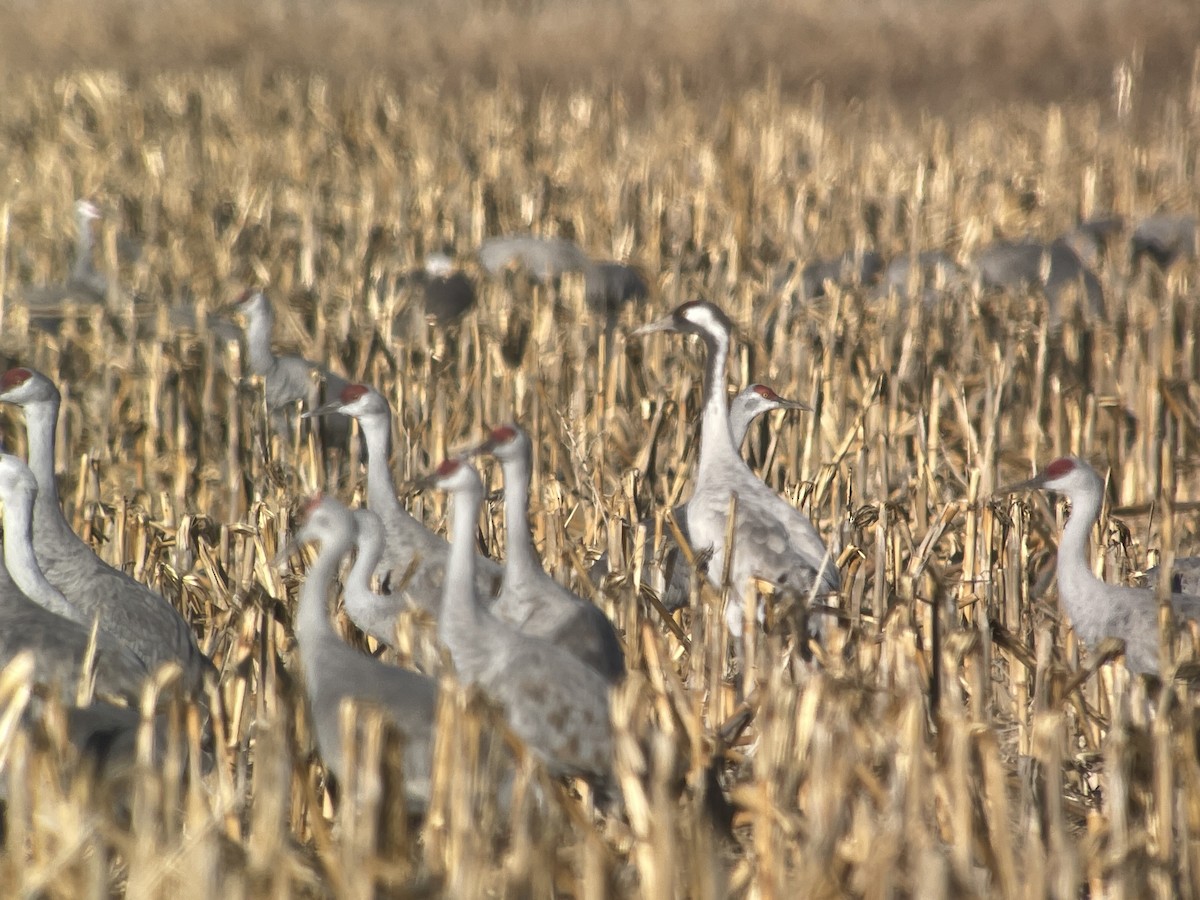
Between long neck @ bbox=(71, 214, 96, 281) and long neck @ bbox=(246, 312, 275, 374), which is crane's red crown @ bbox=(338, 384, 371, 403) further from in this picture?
long neck @ bbox=(71, 214, 96, 281)

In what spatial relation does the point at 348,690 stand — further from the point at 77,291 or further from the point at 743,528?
the point at 77,291

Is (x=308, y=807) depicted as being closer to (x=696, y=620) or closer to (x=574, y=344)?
(x=696, y=620)

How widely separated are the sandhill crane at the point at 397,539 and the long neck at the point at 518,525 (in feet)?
0.98

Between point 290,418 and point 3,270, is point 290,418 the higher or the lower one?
the lower one

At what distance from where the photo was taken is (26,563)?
14.9ft

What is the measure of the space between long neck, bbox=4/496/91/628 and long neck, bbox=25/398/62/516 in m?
0.38

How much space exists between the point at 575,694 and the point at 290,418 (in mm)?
3659

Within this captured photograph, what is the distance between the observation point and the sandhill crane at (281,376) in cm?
673

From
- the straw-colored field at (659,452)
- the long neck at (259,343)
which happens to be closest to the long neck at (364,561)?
the straw-colored field at (659,452)

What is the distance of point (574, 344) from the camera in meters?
6.93

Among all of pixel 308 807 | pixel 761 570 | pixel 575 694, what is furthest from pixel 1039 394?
pixel 308 807

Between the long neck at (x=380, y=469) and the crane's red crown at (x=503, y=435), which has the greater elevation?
the crane's red crown at (x=503, y=435)

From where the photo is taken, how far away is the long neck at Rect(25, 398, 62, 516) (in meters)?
5.18

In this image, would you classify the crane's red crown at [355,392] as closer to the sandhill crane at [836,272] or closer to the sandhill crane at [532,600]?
the sandhill crane at [532,600]
